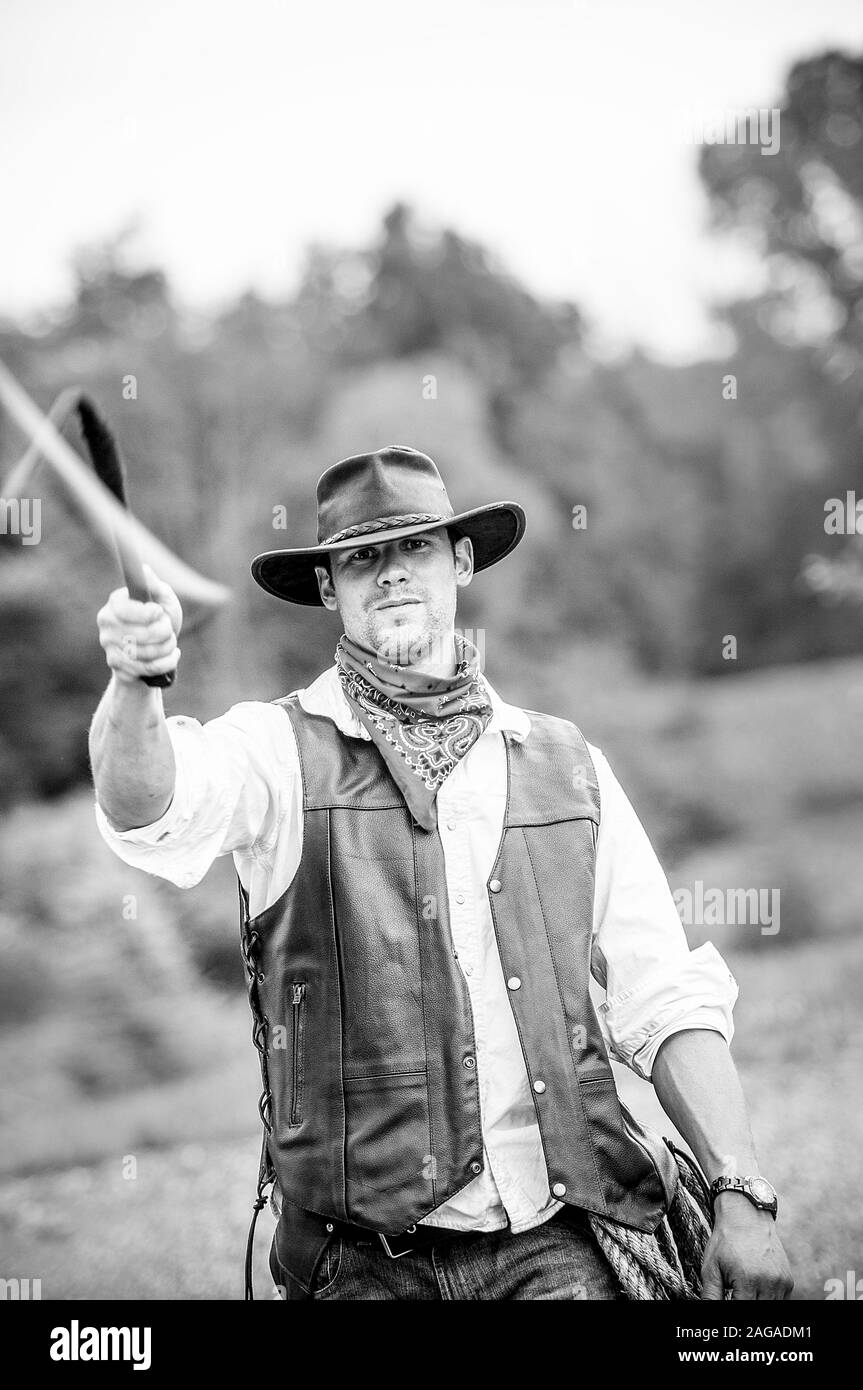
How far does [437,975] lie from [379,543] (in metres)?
0.64

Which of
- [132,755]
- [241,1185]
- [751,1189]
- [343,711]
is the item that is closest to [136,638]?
[132,755]

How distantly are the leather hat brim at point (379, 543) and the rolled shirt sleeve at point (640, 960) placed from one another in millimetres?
464

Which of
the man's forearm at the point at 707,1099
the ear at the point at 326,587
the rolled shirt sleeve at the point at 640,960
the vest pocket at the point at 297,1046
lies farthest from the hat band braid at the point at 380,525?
the man's forearm at the point at 707,1099

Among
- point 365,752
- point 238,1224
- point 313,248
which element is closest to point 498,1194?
point 365,752

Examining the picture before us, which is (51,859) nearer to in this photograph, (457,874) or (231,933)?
(231,933)

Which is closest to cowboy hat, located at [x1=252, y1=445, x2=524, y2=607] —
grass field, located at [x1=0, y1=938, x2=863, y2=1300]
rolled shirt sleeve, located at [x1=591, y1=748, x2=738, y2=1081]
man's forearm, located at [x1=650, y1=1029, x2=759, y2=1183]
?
rolled shirt sleeve, located at [x1=591, y1=748, x2=738, y2=1081]

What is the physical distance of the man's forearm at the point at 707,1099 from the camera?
5.49 feet

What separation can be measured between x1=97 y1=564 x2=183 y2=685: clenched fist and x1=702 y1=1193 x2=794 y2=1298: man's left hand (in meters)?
1.02

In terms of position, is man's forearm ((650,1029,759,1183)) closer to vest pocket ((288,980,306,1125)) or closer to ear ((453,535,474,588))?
vest pocket ((288,980,306,1125))

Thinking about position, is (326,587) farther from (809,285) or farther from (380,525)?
(809,285)

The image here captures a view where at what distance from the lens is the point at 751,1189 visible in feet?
5.38

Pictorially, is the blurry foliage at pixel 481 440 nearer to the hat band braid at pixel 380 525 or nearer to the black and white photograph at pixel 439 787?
the black and white photograph at pixel 439 787

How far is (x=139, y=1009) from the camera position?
5.75 m

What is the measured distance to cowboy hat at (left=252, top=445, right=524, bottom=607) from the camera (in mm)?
1873
